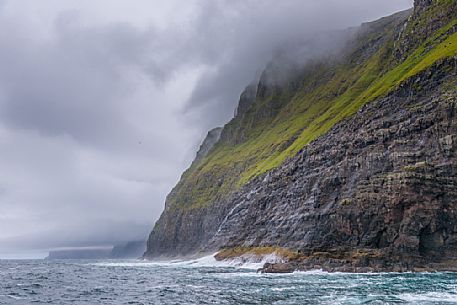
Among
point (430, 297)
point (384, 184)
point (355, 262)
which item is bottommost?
point (430, 297)

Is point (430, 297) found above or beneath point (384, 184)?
beneath

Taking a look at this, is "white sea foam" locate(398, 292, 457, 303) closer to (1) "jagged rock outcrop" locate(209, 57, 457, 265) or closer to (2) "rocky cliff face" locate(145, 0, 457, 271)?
(2) "rocky cliff face" locate(145, 0, 457, 271)

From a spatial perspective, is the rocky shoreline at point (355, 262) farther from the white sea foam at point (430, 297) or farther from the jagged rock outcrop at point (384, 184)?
the white sea foam at point (430, 297)

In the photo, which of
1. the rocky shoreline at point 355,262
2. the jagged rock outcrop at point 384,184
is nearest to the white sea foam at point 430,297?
the rocky shoreline at point 355,262

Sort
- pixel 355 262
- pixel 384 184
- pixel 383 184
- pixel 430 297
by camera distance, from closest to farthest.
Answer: pixel 430 297
pixel 355 262
pixel 384 184
pixel 383 184

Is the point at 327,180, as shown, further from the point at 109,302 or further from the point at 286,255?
the point at 109,302

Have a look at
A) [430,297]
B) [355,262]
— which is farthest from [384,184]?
[430,297]

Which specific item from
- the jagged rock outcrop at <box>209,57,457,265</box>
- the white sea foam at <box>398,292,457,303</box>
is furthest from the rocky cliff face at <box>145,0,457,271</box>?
the white sea foam at <box>398,292,457,303</box>

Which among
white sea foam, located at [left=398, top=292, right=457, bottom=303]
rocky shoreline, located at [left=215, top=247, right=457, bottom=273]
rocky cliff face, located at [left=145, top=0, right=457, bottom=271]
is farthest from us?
rocky cliff face, located at [left=145, top=0, right=457, bottom=271]

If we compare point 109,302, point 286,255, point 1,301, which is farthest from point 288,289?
point 286,255

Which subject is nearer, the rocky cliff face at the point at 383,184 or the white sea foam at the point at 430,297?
the white sea foam at the point at 430,297

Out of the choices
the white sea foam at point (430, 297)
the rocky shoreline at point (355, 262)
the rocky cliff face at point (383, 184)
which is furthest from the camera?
the rocky cliff face at point (383, 184)

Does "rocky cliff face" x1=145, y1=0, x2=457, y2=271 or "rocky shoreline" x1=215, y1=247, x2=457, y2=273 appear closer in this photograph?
"rocky shoreline" x1=215, y1=247, x2=457, y2=273

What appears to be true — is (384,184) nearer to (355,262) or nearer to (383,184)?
(383,184)
